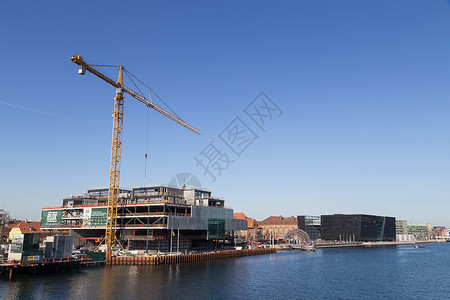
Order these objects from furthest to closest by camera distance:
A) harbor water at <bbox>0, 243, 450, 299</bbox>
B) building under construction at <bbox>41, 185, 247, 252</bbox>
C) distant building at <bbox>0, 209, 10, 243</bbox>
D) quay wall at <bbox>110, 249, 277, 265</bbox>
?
distant building at <bbox>0, 209, 10, 243</bbox> → building under construction at <bbox>41, 185, 247, 252</bbox> → quay wall at <bbox>110, 249, 277, 265</bbox> → harbor water at <bbox>0, 243, 450, 299</bbox>

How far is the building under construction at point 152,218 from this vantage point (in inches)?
4114

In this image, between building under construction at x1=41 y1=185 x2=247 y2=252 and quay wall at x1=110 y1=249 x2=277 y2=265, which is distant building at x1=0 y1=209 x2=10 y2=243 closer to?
building under construction at x1=41 y1=185 x2=247 y2=252

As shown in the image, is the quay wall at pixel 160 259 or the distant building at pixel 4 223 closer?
the quay wall at pixel 160 259

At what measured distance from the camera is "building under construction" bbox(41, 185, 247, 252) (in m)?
104

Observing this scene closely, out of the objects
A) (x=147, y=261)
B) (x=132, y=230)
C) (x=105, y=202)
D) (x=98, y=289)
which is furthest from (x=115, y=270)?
(x=105, y=202)

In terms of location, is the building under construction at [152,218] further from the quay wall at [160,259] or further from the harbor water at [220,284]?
the harbor water at [220,284]

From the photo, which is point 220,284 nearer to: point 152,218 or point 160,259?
point 160,259

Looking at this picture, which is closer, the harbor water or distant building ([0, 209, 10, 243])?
the harbor water

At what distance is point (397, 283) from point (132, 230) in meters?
73.7

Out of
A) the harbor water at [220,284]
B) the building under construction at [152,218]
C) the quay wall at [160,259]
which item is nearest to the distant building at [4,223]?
the building under construction at [152,218]

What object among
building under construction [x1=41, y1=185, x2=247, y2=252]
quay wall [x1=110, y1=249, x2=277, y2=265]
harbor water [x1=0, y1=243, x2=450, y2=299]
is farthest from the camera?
building under construction [x1=41, y1=185, x2=247, y2=252]

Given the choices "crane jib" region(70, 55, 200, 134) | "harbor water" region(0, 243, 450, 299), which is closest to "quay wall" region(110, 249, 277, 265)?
"harbor water" region(0, 243, 450, 299)

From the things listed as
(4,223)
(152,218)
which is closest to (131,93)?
(152,218)

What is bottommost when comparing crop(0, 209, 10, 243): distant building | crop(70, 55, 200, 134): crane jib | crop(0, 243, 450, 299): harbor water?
crop(0, 243, 450, 299): harbor water
